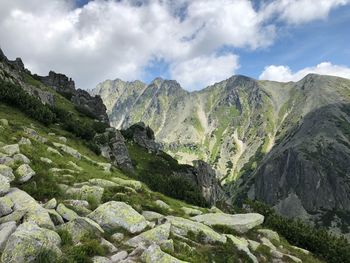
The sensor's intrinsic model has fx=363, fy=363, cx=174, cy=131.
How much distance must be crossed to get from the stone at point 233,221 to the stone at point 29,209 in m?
12.2

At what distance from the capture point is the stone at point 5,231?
515 inches

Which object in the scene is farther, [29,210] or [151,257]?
[29,210]

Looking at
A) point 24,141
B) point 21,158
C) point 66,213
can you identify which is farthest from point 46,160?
point 66,213

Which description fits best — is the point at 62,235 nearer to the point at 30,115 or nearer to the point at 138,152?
the point at 30,115

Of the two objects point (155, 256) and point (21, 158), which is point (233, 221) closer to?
point (155, 256)

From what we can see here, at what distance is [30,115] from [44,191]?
128 feet

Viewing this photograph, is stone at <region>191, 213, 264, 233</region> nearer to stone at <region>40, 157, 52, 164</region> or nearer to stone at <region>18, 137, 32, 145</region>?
stone at <region>40, 157, 52, 164</region>

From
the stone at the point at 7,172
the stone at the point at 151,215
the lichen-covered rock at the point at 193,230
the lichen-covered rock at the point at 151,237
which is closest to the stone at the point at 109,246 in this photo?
the lichen-covered rock at the point at 151,237

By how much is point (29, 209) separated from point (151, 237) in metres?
5.67

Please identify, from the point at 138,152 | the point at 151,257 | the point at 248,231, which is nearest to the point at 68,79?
the point at 138,152

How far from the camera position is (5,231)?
13.9m

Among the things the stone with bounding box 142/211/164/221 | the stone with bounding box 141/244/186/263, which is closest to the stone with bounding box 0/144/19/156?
the stone with bounding box 142/211/164/221

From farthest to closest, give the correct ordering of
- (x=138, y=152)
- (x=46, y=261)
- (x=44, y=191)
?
1. (x=138, y=152)
2. (x=44, y=191)
3. (x=46, y=261)

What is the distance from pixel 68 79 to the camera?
154000 millimetres
